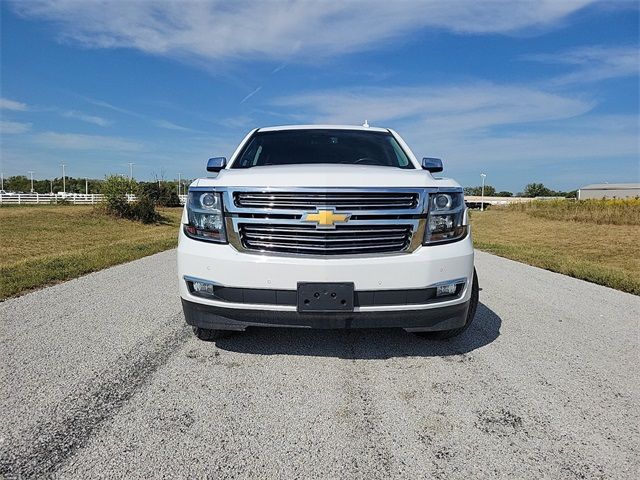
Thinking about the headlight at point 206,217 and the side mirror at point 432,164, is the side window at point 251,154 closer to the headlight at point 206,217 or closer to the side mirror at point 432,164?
the headlight at point 206,217

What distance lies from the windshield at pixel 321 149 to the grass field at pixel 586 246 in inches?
161

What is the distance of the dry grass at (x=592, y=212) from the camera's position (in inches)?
846

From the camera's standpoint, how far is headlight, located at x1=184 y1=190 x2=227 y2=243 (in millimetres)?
2967

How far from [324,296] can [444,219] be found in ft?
3.17

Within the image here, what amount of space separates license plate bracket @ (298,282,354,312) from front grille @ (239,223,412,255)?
22 cm

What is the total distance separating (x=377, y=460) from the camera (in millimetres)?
1984

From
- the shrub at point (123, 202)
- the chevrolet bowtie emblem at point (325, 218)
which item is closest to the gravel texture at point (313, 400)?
the chevrolet bowtie emblem at point (325, 218)

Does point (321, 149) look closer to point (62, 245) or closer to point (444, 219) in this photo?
point (444, 219)

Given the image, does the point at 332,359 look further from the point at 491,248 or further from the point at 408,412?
the point at 491,248

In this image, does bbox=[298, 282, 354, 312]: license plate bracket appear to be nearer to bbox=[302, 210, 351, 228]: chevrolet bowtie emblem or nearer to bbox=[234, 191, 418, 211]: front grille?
bbox=[302, 210, 351, 228]: chevrolet bowtie emblem

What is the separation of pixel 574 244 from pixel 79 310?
48.6 feet

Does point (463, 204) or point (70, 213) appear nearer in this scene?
point (463, 204)

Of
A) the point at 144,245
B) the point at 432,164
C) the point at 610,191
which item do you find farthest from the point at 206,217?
the point at 610,191

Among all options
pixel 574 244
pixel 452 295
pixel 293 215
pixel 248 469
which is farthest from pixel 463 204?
pixel 574 244
